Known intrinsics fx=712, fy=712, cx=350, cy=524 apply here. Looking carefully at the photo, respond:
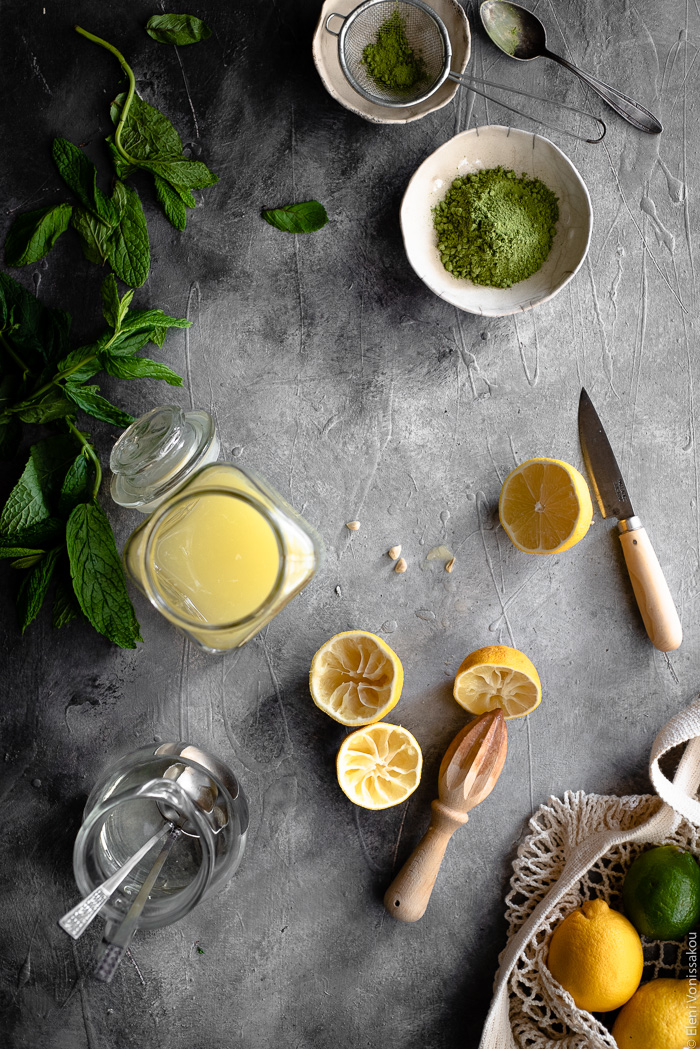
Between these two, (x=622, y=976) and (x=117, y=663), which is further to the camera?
(x=117, y=663)

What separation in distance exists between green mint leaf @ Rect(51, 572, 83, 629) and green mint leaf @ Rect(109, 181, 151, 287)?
0.55 m

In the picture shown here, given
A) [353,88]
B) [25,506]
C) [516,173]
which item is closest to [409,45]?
[353,88]

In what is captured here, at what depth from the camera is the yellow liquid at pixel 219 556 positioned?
1.08 metres

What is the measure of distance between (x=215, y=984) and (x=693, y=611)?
3.66ft

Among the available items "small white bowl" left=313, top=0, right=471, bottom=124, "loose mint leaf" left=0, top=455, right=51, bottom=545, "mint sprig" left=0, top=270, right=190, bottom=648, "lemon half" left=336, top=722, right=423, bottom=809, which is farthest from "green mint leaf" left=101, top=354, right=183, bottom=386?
"lemon half" left=336, top=722, right=423, bottom=809

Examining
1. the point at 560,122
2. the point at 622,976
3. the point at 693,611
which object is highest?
the point at 560,122

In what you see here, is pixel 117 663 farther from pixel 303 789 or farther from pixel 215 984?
pixel 215 984

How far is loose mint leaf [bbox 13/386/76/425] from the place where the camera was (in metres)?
1.19

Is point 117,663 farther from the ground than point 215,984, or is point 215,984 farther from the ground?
point 117,663

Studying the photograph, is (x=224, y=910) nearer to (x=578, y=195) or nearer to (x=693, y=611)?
(x=693, y=611)

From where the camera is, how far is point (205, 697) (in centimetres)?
130

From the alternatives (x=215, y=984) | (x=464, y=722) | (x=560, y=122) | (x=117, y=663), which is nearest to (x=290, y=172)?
(x=560, y=122)

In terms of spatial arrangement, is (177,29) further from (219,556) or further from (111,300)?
(219,556)

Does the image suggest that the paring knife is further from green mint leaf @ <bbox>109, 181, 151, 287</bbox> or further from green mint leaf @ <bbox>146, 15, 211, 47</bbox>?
green mint leaf @ <bbox>146, 15, 211, 47</bbox>
